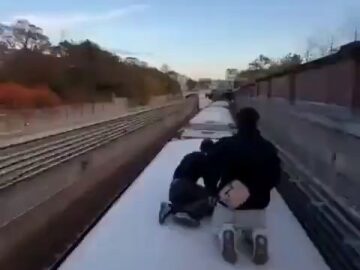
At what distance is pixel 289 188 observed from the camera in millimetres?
6551

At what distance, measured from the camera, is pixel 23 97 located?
3572 centimetres

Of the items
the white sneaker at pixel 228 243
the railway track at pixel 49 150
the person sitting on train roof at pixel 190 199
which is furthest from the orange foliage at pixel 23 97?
the white sneaker at pixel 228 243

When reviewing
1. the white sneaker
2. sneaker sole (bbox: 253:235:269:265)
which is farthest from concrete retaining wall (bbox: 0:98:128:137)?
sneaker sole (bbox: 253:235:269:265)

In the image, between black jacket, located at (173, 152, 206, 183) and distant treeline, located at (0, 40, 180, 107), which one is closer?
black jacket, located at (173, 152, 206, 183)

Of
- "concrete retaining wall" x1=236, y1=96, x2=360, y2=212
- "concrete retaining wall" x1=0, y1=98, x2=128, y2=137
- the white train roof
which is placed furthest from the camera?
"concrete retaining wall" x1=0, y1=98, x2=128, y2=137

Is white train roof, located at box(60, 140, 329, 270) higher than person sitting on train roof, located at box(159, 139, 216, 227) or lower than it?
lower

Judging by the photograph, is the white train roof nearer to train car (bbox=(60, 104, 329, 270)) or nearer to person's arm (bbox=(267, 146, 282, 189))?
train car (bbox=(60, 104, 329, 270))

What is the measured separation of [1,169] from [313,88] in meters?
4.69

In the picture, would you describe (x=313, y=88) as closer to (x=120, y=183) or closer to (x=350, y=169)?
(x=350, y=169)

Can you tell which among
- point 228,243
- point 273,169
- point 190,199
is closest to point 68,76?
point 190,199

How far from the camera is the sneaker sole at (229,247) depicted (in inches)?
156

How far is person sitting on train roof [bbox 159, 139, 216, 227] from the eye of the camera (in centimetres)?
486

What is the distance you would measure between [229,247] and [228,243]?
28 millimetres

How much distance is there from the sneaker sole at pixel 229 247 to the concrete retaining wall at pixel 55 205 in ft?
9.98
